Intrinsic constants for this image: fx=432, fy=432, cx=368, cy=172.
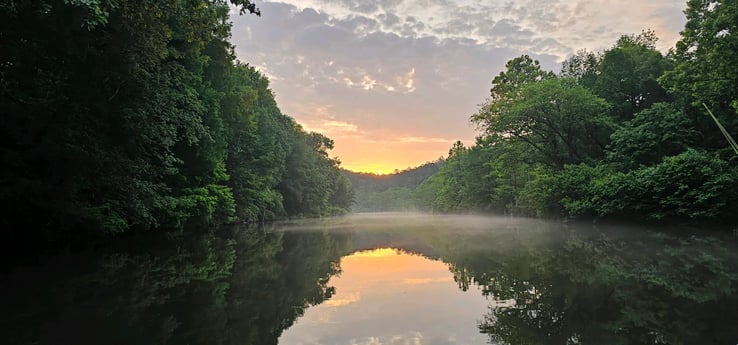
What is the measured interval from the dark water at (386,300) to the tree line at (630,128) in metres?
3.79

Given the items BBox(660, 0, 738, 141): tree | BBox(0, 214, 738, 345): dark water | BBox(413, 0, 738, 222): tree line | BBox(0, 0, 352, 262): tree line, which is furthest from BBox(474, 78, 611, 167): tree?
BBox(0, 0, 352, 262): tree line

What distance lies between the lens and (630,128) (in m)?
22.8

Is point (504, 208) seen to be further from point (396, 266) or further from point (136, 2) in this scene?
point (136, 2)

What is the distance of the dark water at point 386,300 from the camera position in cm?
443

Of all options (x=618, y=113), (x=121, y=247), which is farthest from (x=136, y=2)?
(x=618, y=113)

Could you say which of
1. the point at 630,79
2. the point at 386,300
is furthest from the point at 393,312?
the point at 630,79

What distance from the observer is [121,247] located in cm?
1409

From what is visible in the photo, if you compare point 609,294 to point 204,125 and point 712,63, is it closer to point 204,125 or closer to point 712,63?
point 712,63

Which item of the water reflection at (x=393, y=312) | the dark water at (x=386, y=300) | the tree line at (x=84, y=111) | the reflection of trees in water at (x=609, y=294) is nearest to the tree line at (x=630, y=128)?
the reflection of trees in water at (x=609, y=294)

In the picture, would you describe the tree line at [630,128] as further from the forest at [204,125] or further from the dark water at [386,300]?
the dark water at [386,300]

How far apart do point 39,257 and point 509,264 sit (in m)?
11.3

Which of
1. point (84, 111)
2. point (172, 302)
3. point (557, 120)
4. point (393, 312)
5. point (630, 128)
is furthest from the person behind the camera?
point (557, 120)

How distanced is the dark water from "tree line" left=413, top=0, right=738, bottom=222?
12.4ft

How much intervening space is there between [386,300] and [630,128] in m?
21.8
